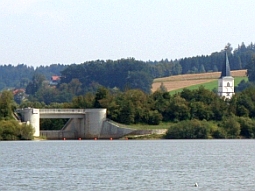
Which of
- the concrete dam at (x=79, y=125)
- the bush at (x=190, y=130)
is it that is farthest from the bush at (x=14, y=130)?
the bush at (x=190, y=130)

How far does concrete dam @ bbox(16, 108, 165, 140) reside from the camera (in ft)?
406

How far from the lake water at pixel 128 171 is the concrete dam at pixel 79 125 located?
44686 mm

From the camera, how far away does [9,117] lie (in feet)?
401

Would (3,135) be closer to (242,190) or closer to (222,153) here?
(222,153)

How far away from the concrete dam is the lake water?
44.7 m

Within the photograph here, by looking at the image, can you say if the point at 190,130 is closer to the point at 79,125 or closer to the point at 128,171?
the point at 79,125

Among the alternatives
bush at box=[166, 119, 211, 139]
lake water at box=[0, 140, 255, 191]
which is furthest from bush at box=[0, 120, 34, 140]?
lake water at box=[0, 140, 255, 191]

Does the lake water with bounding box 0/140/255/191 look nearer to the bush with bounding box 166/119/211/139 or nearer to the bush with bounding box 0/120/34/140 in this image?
the bush with bounding box 0/120/34/140

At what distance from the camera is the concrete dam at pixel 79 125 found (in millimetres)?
123875

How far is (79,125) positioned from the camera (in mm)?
130875

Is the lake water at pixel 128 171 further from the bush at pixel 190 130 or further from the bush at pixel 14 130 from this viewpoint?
the bush at pixel 190 130

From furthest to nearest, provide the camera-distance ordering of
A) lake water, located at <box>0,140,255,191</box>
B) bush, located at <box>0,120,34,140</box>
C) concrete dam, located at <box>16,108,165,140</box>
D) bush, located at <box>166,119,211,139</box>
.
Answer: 1. concrete dam, located at <box>16,108,165,140</box>
2. bush, located at <box>166,119,211,139</box>
3. bush, located at <box>0,120,34,140</box>
4. lake water, located at <box>0,140,255,191</box>

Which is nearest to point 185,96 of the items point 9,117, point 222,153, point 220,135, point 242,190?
point 220,135

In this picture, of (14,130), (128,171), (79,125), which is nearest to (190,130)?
(79,125)
